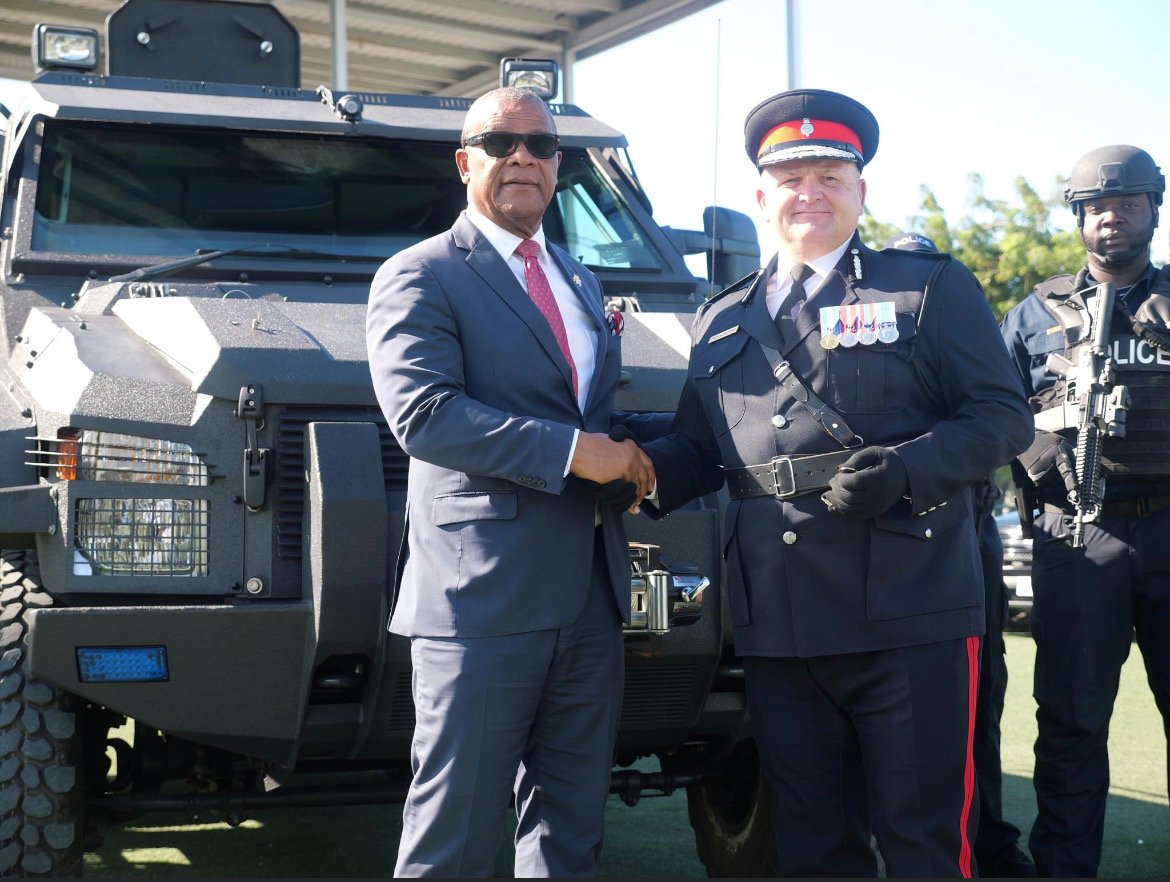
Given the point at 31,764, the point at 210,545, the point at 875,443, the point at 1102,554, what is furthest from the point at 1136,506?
the point at 31,764

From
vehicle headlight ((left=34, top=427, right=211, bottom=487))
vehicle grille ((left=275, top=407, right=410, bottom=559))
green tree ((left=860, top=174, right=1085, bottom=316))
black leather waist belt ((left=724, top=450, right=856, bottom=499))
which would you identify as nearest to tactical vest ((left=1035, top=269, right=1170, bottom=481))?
black leather waist belt ((left=724, top=450, right=856, bottom=499))

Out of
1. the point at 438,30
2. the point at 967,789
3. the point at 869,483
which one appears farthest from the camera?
the point at 438,30

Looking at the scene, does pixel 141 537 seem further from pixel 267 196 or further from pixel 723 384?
pixel 267 196

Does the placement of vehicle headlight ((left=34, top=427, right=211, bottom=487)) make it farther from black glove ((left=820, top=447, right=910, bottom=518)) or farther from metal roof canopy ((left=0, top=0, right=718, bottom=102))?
metal roof canopy ((left=0, top=0, right=718, bottom=102))

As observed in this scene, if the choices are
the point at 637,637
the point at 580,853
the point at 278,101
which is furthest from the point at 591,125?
the point at 580,853

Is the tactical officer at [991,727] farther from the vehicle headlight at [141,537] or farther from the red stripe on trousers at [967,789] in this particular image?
the vehicle headlight at [141,537]

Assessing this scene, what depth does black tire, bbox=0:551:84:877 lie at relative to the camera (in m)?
3.38

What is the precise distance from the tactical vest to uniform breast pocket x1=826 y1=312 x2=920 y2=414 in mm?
1335

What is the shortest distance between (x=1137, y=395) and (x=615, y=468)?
1960 millimetres

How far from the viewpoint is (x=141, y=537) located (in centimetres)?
336

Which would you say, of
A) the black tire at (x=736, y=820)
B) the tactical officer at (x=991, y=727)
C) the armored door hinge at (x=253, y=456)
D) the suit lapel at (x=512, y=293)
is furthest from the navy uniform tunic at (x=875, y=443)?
the black tire at (x=736, y=820)

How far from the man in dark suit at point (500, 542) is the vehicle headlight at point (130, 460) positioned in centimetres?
65

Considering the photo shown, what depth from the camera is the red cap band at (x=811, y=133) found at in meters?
3.16

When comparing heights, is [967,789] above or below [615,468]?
below
